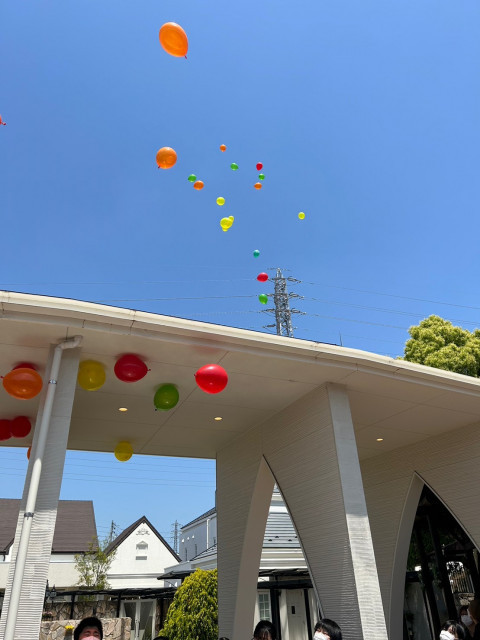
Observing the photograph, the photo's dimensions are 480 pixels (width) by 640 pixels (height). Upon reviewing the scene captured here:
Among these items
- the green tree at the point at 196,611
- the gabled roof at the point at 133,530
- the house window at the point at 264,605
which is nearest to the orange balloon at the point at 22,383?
the green tree at the point at 196,611

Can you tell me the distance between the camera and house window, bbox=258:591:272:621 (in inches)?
535

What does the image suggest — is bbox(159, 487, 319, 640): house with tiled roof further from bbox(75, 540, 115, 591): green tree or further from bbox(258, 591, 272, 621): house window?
bbox(75, 540, 115, 591): green tree

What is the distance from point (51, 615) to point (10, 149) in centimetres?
1194

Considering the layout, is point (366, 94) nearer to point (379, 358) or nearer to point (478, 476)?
point (379, 358)

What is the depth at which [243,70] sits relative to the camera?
24.2ft

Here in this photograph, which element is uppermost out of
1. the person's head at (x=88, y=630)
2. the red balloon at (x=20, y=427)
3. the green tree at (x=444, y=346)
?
the green tree at (x=444, y=346)

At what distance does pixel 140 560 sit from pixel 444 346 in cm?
1931

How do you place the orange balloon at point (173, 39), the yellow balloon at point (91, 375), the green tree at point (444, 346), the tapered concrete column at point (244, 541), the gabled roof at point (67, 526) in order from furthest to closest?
the gabled roof at point (67, 526) < the green tree at point (444, 346) < the tapered concrete column at point (244, 541) < the yellow balloon at point (91, 375) < the orange balloon at point (173, 39)

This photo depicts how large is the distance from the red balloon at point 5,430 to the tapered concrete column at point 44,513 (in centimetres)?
244

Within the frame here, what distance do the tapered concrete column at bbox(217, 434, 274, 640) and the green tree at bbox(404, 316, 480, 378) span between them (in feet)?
24.5

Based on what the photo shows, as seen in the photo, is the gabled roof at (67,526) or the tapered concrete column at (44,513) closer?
the tapered concrete column at (44,513)

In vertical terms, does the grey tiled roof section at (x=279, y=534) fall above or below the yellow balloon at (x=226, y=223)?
below

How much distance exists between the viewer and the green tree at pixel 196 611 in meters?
11.6

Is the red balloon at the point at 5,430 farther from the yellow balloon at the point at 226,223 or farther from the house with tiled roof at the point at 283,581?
the house with tiled roof at the point at 283,581
